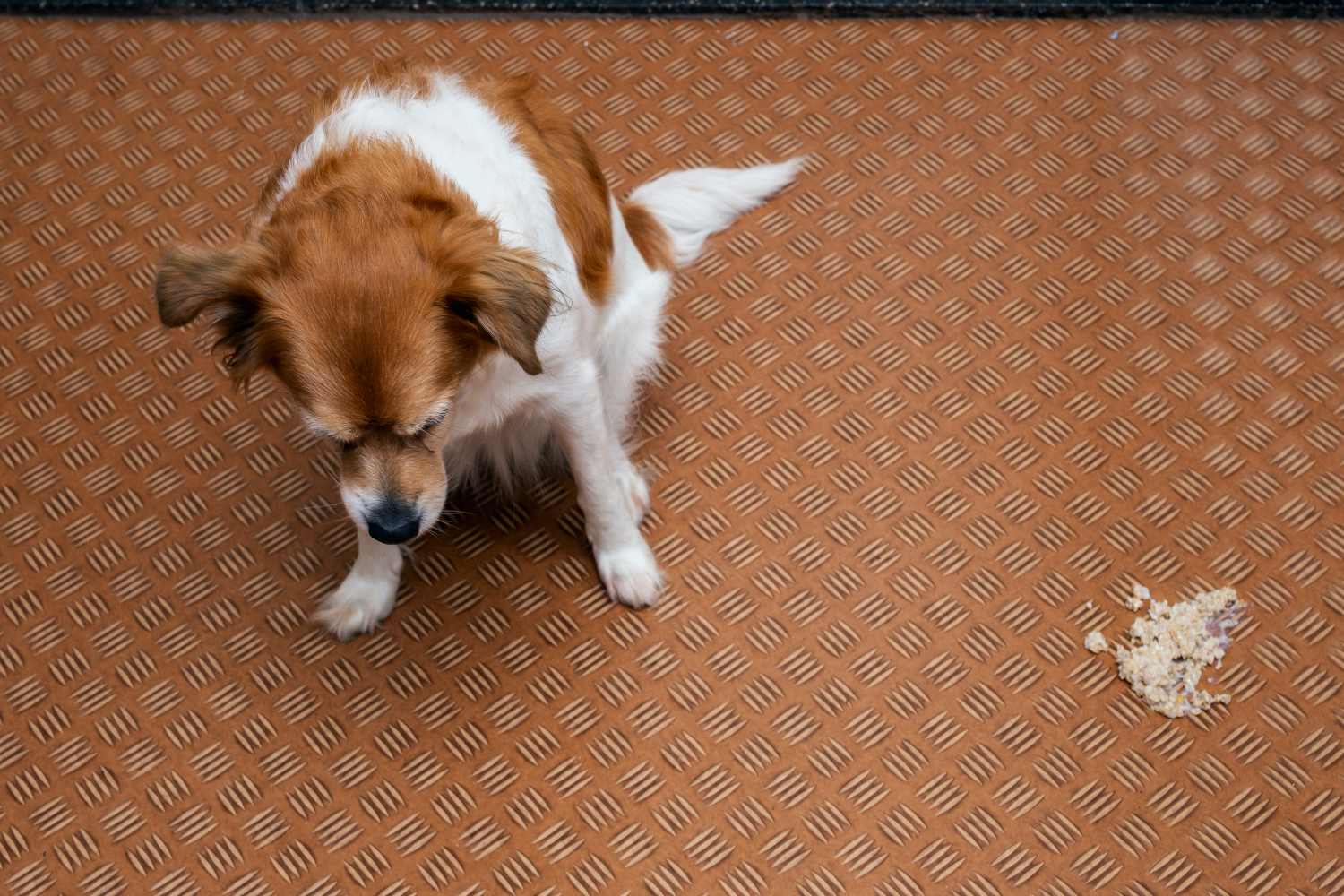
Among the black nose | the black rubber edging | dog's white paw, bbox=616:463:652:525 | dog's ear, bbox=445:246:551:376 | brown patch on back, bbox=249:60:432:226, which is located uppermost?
brown patch on back, bbox=249:60:432:226

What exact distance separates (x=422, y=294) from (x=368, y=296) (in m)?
0.08

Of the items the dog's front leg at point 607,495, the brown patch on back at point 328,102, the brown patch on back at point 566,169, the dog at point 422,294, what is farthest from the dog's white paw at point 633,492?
the brown patch on back at point 328,102

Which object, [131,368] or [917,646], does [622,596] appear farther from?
[131,368]

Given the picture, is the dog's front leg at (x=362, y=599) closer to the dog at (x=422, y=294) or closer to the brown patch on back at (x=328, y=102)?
the dog at (x=422, y=294)

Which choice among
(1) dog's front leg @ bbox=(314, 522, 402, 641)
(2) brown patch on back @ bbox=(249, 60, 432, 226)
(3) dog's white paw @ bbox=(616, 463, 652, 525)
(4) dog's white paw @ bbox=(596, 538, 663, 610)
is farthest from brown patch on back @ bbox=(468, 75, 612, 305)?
(1) dog's front leg @ bbox=(314, 522, 402, 641)

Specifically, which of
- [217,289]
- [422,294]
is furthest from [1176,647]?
[217,289]

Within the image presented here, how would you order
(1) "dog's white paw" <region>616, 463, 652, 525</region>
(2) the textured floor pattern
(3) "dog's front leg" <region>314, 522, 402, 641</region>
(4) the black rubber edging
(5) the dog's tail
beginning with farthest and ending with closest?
(4) the black rubber edging < (5) the dog's tail < (1) "dog's white paw" <region>616, 463, 652, 525</region> < (3) "dog's front leg" <region>314, 522, 402, 641</region> < (2) the textured floor pattern

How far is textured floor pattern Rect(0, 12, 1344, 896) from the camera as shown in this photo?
7.60 ft

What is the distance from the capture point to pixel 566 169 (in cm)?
225

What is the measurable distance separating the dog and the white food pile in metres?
1.11

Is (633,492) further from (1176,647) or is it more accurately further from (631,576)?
(1176,647)

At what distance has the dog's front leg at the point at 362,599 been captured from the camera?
2.53 metres

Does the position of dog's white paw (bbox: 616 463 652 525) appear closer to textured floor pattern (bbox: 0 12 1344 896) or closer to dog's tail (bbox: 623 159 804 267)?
textured floor pattern (bbox: 0 12 1344 896)

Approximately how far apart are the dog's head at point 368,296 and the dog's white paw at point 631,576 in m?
0.75
